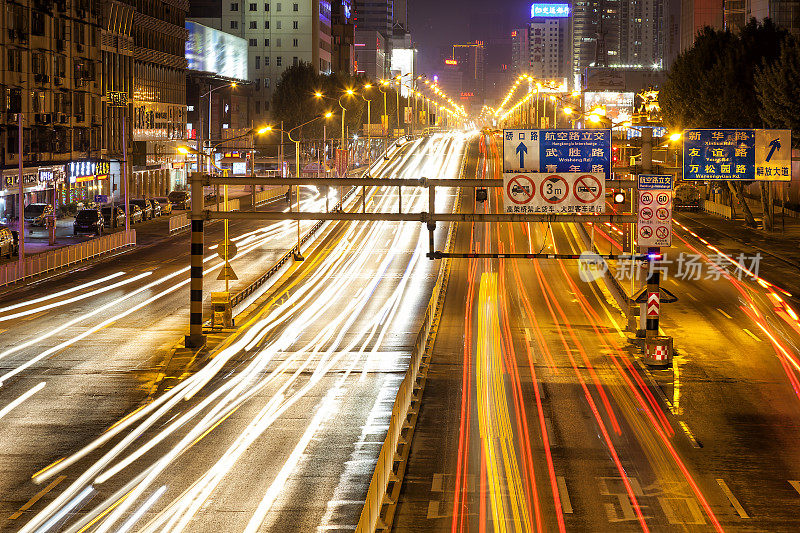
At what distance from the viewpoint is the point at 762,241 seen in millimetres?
75812

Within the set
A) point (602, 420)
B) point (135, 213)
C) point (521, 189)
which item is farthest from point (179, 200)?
point (602, 420)

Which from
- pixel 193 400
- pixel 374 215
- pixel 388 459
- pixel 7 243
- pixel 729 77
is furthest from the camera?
pixel 729 77

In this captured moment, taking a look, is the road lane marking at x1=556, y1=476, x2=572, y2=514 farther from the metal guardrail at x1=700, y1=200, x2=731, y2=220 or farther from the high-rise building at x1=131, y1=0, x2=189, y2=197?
the high-rise building at x1=131, y1=0, x2=189, y2=197

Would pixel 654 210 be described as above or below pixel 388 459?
above

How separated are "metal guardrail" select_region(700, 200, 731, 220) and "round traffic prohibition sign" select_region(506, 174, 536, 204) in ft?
195

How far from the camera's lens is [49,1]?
8725 centimetres

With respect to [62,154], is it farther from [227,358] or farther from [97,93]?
[227,358]

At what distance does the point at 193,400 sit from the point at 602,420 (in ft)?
38.4

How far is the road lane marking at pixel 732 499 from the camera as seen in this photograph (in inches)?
826

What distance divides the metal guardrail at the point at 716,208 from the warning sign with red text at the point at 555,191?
5874 centimetres

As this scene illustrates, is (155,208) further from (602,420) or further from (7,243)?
(602,420)

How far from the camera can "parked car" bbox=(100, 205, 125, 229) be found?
83.1 meters

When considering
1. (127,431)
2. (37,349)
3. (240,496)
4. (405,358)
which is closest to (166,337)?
(37,349)

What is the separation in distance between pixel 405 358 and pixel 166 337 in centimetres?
1013
